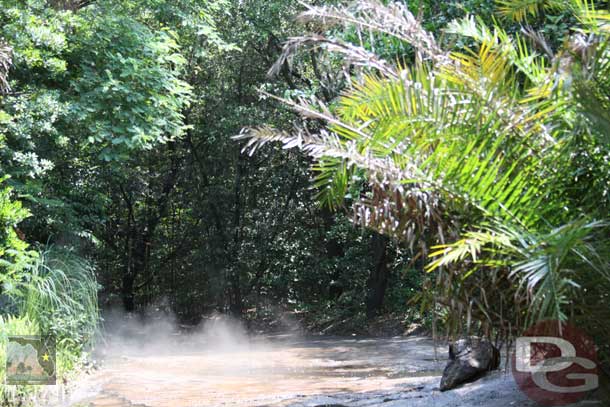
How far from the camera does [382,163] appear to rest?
13.3 feet

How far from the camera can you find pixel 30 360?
721 cm

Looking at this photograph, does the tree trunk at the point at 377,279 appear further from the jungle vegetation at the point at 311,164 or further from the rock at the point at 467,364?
the rock at the point at 467,364

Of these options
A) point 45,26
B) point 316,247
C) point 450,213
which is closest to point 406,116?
point 450,213

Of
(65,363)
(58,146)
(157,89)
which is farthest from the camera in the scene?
(58,146)

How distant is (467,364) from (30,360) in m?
4.44

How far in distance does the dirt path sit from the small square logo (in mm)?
421

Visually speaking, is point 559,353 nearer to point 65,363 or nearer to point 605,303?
point 605,303

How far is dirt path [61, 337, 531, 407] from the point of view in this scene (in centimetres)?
643

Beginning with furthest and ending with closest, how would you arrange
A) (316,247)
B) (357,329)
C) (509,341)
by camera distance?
(316,247), (357,329), (509,341)

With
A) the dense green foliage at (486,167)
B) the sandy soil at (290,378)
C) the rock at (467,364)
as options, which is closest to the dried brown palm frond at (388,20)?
the dense green foliage at (486,167)

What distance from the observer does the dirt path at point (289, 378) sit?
643 centimetres

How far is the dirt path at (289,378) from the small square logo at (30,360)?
0.42 meters

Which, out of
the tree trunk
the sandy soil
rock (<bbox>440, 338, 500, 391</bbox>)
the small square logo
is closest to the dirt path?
the sandy soil

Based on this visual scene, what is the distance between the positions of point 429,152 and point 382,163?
334 millimetres
